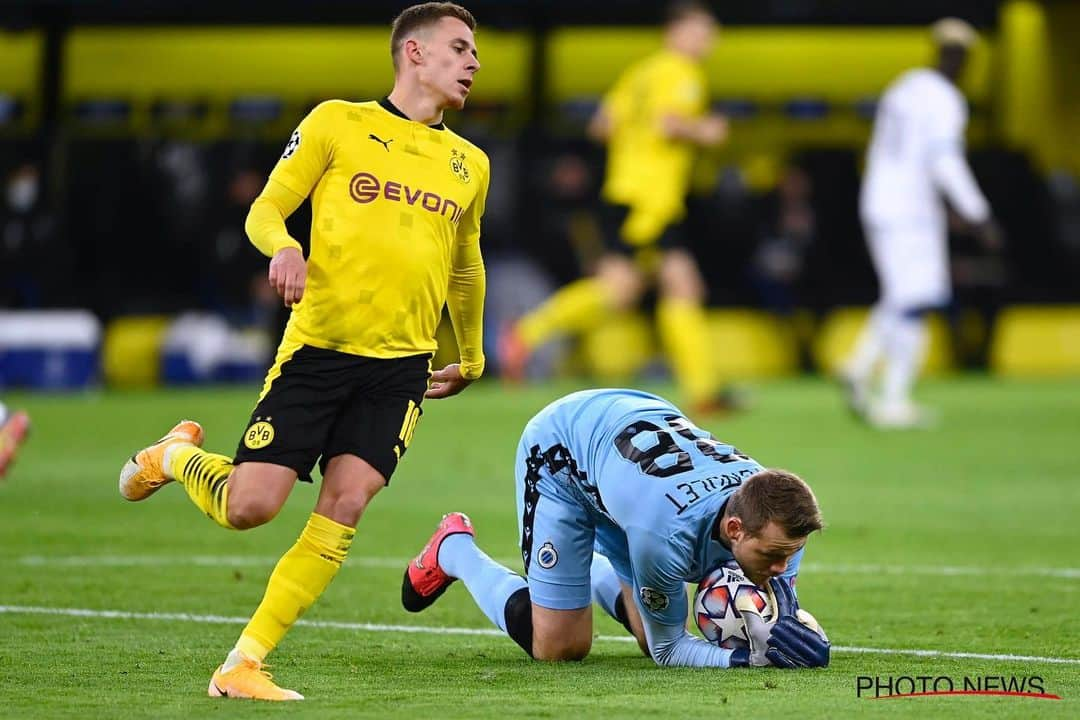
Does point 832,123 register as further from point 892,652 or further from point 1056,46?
point 892,652

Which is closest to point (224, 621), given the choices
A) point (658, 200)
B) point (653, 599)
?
point (653, 599)

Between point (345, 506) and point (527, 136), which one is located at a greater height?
point (345, 506)

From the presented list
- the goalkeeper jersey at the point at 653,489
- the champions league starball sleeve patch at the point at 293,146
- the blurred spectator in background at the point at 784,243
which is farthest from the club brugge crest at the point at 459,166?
the blurred spectator in background at the point at 784,243

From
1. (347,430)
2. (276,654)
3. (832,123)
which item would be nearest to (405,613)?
(276,654)

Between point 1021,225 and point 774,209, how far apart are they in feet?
9.78

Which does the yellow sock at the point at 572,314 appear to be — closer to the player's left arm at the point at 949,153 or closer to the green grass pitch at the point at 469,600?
the green grass pitch at the point at 469,600

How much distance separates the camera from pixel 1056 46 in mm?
27391

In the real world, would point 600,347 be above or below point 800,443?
below

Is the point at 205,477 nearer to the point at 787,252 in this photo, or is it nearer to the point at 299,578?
the point at 299,578

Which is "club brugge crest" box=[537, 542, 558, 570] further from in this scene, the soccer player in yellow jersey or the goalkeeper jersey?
the soccer player in yellow jersey

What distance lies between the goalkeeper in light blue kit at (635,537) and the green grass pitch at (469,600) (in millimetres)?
124

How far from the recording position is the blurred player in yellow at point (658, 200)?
53.4ft

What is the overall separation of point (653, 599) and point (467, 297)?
125 cm

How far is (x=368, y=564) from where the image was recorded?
935cm
